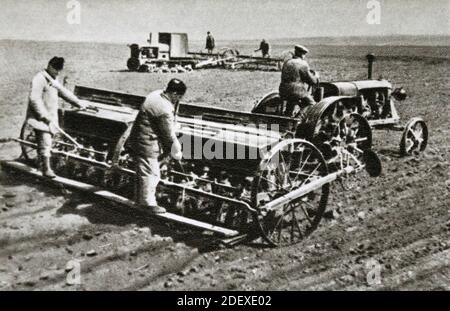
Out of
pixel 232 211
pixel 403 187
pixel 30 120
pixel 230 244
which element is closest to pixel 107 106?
pixel 30 120

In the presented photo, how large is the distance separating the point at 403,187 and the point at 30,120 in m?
4.97

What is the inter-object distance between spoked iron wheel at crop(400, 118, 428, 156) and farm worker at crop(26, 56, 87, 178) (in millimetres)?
5275

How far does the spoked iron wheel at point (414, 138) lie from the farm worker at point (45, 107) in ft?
17.3

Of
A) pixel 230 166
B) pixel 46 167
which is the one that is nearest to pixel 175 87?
pixel 230 166

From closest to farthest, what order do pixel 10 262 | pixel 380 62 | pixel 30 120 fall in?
pixel 10 262
pixel 30 120
pixel 380 62

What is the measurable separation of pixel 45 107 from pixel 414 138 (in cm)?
578

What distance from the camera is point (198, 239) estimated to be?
559 cm

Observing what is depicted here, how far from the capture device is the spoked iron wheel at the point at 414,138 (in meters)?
8.43

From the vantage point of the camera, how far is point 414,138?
8711mm

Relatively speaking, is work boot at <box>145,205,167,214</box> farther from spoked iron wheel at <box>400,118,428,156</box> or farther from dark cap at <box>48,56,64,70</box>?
spoked iron wheel at <box>400,118,428,156</box>

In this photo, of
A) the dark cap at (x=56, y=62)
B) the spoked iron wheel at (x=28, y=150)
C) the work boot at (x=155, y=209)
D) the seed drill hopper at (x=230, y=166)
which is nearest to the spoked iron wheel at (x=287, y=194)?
the seed drill hopper at (x=230, y=166)

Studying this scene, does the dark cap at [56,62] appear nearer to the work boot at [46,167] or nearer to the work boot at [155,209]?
the work boot at [46,167]

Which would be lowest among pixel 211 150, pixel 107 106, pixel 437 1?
pixel 211 150

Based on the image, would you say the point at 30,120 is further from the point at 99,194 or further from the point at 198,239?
the point at 198,239
